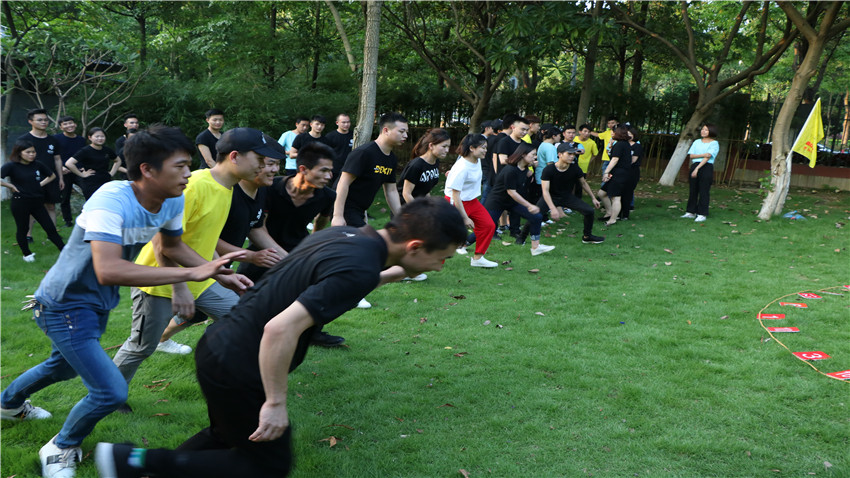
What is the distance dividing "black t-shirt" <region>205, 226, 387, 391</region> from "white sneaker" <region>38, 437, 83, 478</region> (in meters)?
1.46

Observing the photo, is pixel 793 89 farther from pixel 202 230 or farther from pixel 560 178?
pixel 202 230

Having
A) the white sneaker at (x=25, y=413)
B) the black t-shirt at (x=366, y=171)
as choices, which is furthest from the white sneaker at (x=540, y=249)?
the white sneaker at (x=25, y=413)

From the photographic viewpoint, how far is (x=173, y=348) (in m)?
5.35

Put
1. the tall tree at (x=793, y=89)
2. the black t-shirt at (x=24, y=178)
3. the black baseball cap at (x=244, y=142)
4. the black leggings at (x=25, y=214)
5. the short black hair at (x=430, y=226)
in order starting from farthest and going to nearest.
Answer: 1. the tall tree at (x=793, y=89)
2. the black leggings at (x=25, y=214)
3. the black t-shirt at (x=24, y=178)
4. the black baseball cap at (x=244, y=142)
5. the short black hair at (x=430, y=226)

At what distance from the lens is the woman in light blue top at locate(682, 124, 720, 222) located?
12.3m

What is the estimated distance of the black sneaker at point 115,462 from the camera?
2574mm

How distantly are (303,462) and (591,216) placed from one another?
7.79 m

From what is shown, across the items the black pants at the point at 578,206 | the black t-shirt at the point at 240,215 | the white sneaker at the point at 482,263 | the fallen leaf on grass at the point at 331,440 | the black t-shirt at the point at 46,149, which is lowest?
the fallen leaf on grass at the point at 331,440

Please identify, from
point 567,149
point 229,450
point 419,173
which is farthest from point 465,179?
point 229,450

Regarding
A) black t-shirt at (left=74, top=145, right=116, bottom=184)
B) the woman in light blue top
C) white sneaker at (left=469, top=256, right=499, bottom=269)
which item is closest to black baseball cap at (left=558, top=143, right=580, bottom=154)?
white sneaker at (left=469, top=256, right=499, bottom=269)

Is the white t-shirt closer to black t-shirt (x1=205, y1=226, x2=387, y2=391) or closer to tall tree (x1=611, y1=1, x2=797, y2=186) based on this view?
black t-shirt (x1=205, y1=226, x2=387, y2=391)

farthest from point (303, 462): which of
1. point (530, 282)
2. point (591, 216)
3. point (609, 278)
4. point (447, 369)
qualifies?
point (591, 216)

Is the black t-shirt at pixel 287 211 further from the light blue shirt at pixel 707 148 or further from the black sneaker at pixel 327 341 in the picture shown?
the light blue shirt at pixel 707 148

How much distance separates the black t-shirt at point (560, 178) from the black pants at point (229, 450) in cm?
803
